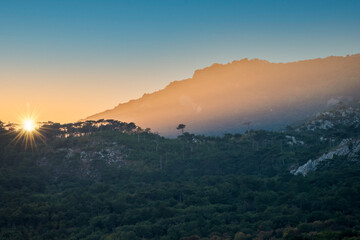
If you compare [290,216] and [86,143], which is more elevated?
[86,143]

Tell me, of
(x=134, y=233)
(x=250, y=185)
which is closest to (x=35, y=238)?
(x=134, y=233)

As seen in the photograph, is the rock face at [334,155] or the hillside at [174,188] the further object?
the rock face at [334,155]

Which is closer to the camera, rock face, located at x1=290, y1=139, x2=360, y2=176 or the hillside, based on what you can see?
the hillside

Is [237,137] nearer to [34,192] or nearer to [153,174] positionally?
[153,174]
